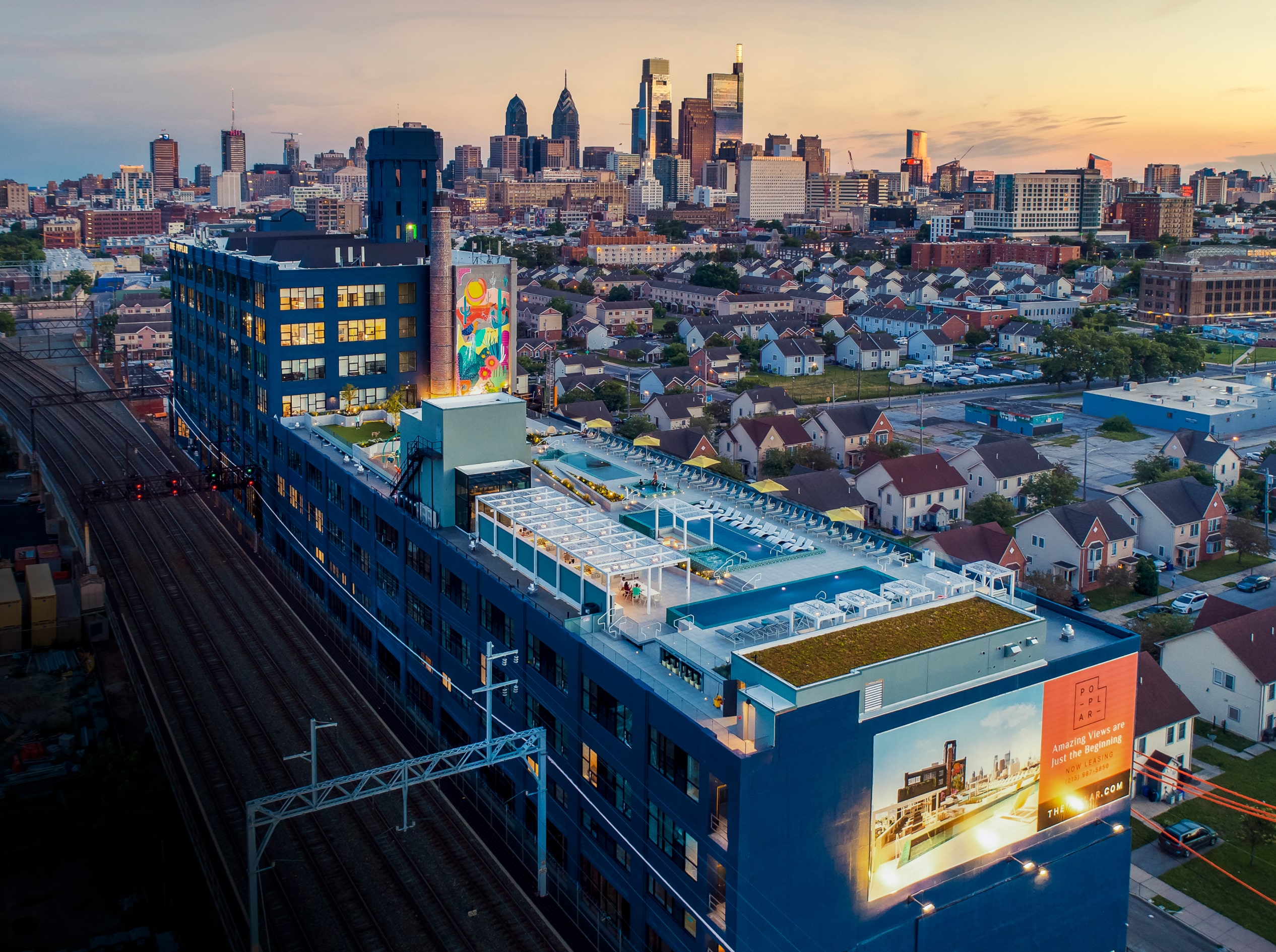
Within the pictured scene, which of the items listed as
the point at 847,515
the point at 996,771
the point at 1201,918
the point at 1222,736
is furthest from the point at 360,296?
the point at 1201,918

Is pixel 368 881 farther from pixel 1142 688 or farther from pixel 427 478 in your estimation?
pixel 1142 688

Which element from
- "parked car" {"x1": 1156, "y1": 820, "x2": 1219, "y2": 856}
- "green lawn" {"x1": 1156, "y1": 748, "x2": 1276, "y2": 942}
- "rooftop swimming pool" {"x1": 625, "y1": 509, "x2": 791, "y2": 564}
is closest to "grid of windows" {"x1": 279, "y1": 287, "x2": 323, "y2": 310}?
"rooftop swimming pool" {"x1": 625, "y1": 509, "x2": 791, "y2": 564}

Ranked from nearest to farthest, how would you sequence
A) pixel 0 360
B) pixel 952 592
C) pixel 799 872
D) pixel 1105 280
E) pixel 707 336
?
1. pixel 799 872
2. pixel 952 592
3. pixel 0 360
4. pixel 707 336
5. pixel 1105 280

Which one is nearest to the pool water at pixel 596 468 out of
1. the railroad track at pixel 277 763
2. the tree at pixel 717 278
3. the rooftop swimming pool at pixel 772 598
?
the railroad track at pixel 277 763

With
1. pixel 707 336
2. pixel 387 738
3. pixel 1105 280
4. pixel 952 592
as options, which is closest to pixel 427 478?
pixel 387 738

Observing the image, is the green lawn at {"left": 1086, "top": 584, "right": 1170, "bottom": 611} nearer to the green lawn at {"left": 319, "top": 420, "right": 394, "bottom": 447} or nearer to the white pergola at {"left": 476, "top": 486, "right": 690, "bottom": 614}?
the white pergola at {"left": 476, "top": 486, "right": 690, "bottom": 614}

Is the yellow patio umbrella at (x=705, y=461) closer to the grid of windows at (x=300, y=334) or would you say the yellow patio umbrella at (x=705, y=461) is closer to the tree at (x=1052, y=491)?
the tree at (x=1052, y=491)
